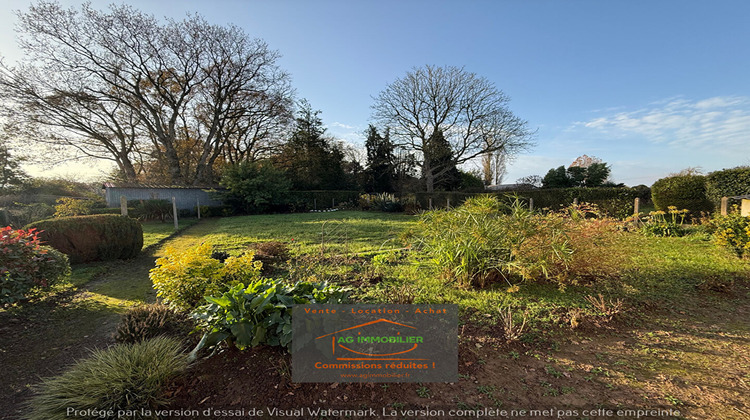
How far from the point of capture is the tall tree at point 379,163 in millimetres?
22281

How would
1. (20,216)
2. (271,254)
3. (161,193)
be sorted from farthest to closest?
(161,193)
(20,216)
(271,254)

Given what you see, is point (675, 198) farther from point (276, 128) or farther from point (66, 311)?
point (276, 128)

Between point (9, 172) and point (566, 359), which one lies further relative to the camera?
point (9, 172)

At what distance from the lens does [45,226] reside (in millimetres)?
4820

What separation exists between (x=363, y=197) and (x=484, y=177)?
18073 millimetres

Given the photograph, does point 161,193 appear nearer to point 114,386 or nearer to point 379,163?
point 379,163

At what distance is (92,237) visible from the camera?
516cm

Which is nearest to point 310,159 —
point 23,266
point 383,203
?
point 383,203

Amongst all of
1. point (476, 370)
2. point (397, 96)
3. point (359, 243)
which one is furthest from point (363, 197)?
point (476, 370)

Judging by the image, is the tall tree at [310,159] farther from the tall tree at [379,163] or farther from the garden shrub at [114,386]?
the garden shrub at [114,386]

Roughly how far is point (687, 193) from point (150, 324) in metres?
14.4

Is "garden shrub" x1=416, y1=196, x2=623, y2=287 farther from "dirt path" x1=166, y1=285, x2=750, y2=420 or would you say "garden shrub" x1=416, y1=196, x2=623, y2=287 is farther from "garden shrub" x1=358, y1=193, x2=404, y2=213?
"garden shrub" x1=358, y1=193, x2=404, y2=213

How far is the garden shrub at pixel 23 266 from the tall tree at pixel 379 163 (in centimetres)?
1962

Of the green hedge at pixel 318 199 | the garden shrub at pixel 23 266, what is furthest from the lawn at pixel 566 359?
the green hedge at pixel 318 199
